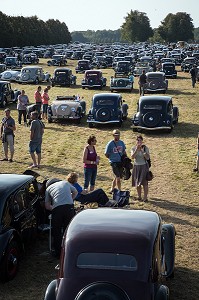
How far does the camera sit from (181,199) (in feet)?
44.5

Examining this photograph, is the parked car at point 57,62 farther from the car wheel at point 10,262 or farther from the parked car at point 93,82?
the car wheel at point 10,262

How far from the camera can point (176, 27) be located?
14488 cm

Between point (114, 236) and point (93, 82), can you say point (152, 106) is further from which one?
point (114, 236)

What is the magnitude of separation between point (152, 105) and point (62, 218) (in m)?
12.9

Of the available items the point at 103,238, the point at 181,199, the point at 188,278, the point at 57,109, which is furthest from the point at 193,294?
the point at 57,109

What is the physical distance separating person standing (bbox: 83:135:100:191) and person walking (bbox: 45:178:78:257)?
3.13 meters

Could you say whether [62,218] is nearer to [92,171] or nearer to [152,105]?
[92,171]

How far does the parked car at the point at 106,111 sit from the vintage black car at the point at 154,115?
131cm

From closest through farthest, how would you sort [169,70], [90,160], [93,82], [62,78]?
1. [90,160]
2. [93,82]
3. [62,78]
4. [169,70]

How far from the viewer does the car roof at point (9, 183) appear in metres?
9.23

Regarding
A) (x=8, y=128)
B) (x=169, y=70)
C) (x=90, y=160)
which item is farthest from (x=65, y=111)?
(x=169, y=70)

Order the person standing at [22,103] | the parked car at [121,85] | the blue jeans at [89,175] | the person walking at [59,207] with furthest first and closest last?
the parked car at [121,85] < the person standing at [22,103] < the blue jeans at [89,175] < the person walking at [59,207]

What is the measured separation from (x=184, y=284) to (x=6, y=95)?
2146 centimetres

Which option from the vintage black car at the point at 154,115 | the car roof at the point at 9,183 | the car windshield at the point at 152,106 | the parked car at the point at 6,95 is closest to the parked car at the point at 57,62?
the parked car at the point at 6,95
